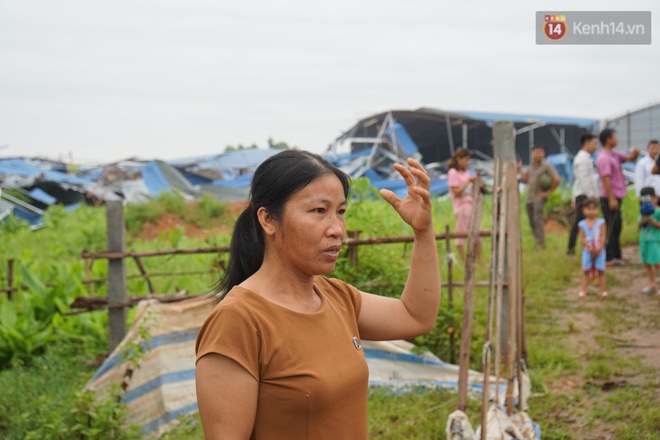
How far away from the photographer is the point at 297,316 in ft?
5.92

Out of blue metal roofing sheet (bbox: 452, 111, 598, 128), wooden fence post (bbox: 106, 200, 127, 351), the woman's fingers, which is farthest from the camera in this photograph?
blue metal roofing sheet (bbox: 452, 111, 598, 128)

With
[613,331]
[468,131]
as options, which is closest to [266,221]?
[613,331]

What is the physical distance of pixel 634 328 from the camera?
633 cm

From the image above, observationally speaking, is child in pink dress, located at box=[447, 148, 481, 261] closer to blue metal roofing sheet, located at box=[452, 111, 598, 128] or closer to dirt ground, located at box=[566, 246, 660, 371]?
dirt ground, located at box=[566, 246, 660, 371]

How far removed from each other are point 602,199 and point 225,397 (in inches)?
301

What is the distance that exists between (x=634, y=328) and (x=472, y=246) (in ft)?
10.8

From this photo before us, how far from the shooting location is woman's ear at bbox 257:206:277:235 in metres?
1.90

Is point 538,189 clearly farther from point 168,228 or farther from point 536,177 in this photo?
Result: point 168,228

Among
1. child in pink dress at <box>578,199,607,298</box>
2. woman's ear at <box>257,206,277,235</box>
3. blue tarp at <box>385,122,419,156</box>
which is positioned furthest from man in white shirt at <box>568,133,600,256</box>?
blue tarp at <box>385,122,419,156</box>

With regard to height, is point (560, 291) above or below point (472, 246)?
below

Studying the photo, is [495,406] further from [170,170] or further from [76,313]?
[170,170]

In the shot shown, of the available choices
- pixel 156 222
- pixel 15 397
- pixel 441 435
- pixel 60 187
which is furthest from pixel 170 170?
pixel 441 435

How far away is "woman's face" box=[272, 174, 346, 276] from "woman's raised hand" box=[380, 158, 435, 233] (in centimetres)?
18

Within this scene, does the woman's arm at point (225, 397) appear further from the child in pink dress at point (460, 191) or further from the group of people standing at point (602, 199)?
the child in pink dress at point (460, 191)
